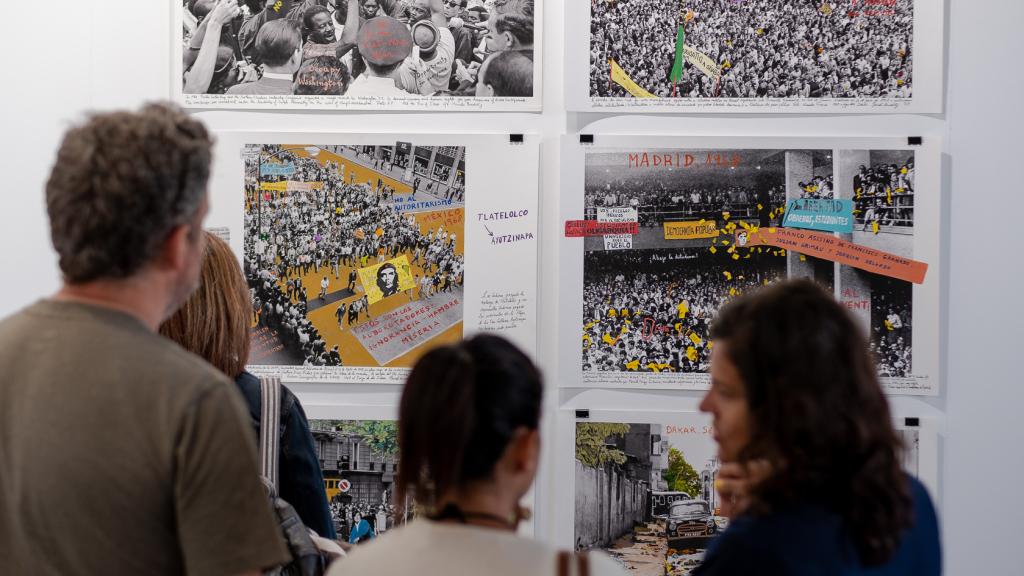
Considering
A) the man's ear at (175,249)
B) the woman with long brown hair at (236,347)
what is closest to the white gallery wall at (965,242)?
the woman with long brown hair at (236,347)

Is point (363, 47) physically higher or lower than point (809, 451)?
higher

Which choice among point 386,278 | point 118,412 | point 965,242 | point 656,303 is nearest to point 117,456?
point 118,412

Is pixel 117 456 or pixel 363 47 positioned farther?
pixel 363 47

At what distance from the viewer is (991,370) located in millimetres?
2398

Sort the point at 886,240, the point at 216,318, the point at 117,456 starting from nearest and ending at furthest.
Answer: the point at 117,456, the point at 216,318, the point at 886,240

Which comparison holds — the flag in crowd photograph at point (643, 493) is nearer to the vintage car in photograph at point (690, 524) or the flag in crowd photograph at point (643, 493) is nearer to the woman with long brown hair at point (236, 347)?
the vintage car in photograph at point (690, 524)

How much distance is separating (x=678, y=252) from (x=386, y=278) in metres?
0.82

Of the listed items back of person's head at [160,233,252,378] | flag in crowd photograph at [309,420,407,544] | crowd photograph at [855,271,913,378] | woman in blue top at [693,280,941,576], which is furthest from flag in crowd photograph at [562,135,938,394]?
woman in blue top at [693,280,941,576]

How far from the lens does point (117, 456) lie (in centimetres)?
101

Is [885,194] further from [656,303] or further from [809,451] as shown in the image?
[809,451]

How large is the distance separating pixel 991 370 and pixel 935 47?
0.89m

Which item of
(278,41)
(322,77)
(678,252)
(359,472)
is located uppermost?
(278,41)

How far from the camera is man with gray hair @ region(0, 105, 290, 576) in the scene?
1.01m

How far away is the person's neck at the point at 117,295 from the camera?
3.48ft
